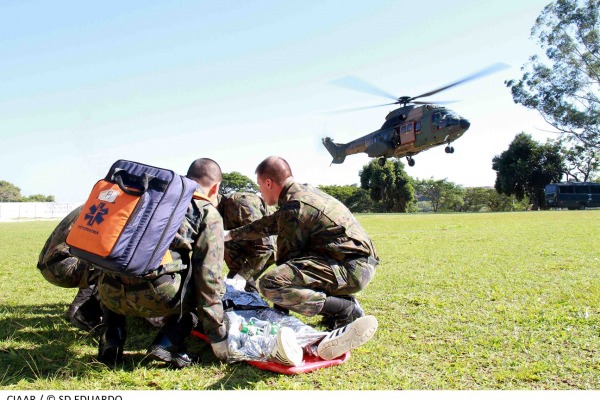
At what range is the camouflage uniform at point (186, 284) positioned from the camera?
3248 millimetres

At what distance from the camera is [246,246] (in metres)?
5.56

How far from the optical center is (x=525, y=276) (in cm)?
696

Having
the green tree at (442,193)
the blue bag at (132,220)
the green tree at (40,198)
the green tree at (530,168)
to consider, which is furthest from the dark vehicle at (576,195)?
the green tree at (40,198)

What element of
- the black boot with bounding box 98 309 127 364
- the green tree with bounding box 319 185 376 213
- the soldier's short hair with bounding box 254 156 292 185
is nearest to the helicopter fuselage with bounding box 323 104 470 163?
the soldier's short hair with bounding box 254 156 292 185

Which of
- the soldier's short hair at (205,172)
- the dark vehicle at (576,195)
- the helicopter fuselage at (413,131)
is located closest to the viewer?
the soldier's short hair at (205,172)

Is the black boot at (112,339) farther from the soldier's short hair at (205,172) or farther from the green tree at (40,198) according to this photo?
the green tree at (40,198)

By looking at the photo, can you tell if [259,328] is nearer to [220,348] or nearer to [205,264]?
[220,348]

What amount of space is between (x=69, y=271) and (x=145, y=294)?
4.21 ft

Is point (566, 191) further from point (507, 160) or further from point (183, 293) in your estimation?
point (183, 293)

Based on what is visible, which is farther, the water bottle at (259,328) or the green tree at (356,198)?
the green tree at (356,198)

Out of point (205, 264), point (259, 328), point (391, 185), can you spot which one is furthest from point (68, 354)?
point (391, 185)

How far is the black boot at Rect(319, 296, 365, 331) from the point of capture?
4078 mm

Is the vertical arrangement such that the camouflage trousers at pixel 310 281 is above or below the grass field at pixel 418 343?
above

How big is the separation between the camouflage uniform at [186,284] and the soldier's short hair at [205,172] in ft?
1.95
